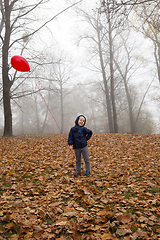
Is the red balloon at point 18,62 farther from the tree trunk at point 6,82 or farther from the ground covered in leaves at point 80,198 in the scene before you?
the tree trunk at point 6,82

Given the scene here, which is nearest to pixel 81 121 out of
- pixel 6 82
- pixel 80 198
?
pixel 80 198

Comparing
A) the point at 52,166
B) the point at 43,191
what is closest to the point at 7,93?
the point at 52,166

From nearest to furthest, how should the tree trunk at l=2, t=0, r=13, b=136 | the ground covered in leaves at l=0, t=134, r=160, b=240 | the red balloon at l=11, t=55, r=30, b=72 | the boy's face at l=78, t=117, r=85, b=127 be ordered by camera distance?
the ground covered in leaves at l=0, t=134, r=160, b=240 < the boy's face at l=78, t=117, r=85, b=127 < the red balloon at l=11, t=55, r=30, b=72 < the tree trunk at l=2, t=0, r=13, b=136

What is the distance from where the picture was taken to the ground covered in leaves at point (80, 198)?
2.46m

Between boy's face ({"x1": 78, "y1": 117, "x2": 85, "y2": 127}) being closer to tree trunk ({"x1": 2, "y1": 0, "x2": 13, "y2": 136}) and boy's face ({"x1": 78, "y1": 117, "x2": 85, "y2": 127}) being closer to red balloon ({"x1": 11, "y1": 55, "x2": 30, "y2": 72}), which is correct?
red balloon ({"x1": 11, "y1": 55, "x2": 30, "y2": 72})

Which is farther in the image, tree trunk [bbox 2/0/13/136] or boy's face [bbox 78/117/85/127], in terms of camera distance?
tree trunk [bbox 2/0/13/136]

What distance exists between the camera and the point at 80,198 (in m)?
3.54

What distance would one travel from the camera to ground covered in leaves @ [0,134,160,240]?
2.46 metres

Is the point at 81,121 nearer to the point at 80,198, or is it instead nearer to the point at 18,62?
the point at 80,198

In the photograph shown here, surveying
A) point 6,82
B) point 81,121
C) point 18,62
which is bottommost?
point 81,121

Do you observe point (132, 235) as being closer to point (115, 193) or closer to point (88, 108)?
point (115, 193)

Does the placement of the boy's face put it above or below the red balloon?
below

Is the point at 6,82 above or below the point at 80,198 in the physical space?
above

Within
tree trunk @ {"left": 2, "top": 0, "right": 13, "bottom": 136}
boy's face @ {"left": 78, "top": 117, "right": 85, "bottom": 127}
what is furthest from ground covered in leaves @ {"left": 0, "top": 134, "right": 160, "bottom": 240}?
tree trunk @ {"left": 2, "top": 0, "right": 13, "bottom": 136}
